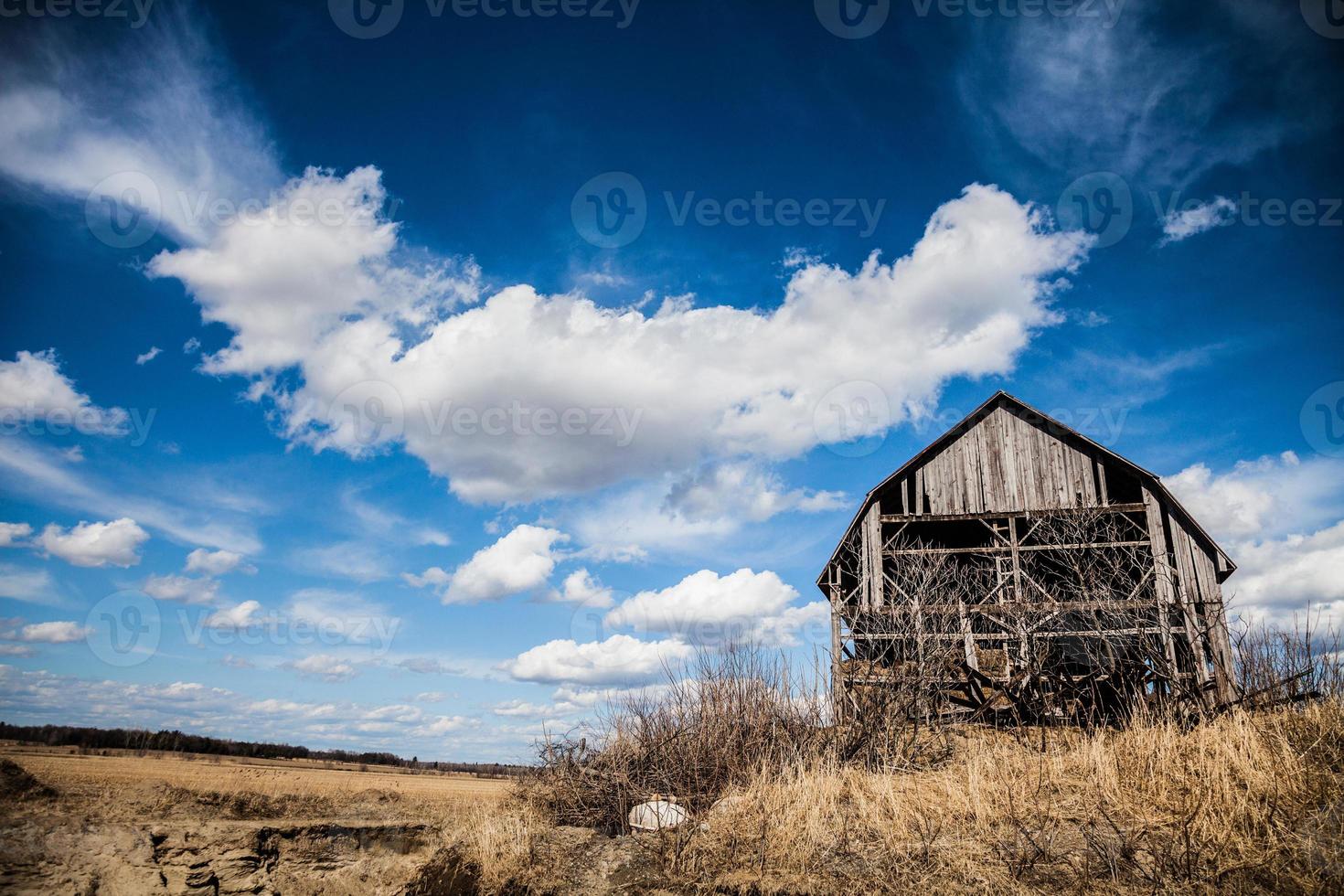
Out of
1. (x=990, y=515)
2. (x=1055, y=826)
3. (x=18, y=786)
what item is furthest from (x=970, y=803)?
(x=18, y=786)

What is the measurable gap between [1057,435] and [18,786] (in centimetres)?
2299

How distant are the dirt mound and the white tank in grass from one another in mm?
9881

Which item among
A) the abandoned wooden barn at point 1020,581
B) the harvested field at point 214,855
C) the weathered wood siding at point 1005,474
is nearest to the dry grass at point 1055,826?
the harvested field at point 214,855

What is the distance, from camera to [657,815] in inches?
409

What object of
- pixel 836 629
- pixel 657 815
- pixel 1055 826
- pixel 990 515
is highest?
pixel 990 515

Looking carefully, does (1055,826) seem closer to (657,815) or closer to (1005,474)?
(657,815)

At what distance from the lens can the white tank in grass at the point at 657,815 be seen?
1045 centimetres

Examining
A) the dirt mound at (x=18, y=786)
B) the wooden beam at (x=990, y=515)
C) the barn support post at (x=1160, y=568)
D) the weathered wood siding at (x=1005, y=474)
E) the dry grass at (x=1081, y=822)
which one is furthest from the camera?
the weathered wood siding at (x=1005, y=474)

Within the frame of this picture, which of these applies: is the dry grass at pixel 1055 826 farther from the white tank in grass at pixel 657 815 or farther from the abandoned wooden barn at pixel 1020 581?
the abandoned wooden barn at pixel 1020 581

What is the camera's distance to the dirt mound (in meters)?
11.5

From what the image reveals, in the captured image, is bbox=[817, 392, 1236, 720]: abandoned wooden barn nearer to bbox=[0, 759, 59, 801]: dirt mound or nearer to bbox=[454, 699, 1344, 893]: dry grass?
bbox=[454, 699, 1344, 893]: dry grass

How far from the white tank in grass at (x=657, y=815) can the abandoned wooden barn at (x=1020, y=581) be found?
4663mm

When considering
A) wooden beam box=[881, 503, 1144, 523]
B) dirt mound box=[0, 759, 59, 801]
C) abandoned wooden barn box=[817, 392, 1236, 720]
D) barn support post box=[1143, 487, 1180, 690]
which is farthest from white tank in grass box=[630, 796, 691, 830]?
barn support post box=[1143, 487, 1180, 690]

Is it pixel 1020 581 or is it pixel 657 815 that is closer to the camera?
pixel 657 815
